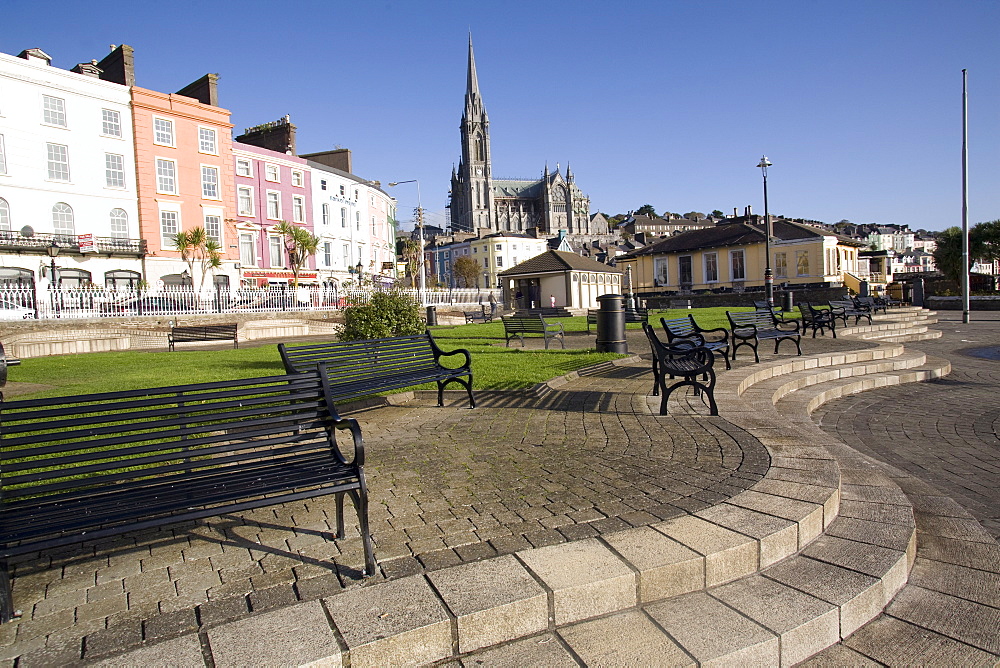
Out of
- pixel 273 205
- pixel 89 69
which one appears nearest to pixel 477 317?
pixel 273 205

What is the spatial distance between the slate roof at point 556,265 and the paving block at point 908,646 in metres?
37.5

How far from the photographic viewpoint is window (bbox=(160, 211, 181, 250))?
34231 mm

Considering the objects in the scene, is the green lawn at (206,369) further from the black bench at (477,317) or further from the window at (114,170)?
the window at (114,170)

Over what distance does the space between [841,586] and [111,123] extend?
39218 mm

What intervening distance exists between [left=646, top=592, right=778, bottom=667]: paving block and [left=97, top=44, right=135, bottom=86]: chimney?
40063 millimetres

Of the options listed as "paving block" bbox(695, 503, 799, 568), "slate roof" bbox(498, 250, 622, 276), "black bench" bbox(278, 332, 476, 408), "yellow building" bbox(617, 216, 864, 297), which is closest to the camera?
"paving block" bbox(695, 503, 799, 568)

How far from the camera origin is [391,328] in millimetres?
9945

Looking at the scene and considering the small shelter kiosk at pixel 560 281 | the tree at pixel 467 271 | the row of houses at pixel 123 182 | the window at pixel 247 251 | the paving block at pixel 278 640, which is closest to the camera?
the paving block at pixel 278 640

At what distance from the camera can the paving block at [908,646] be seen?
2.49m

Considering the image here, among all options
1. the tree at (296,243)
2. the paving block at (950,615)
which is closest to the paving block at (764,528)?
the paving block at (950,615)

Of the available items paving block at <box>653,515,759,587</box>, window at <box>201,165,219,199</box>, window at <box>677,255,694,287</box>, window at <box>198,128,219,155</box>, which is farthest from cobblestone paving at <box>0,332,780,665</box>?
window at <box>677,255,694,287</box>

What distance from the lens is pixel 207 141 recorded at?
1426 inches

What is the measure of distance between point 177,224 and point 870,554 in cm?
3887

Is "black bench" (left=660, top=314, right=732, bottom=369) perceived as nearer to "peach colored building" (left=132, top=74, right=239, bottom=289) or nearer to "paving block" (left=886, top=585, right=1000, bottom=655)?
"paving block" (left=886, top=585, right=1000, bottom=655)
